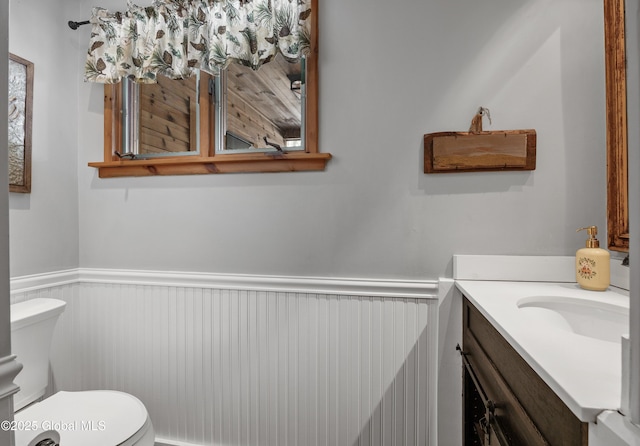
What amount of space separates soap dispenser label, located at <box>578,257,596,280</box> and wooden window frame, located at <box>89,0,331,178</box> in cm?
100

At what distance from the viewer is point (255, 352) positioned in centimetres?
156

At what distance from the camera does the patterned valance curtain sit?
1.45 m

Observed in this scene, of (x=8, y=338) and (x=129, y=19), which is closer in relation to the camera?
(x=8, y=338)

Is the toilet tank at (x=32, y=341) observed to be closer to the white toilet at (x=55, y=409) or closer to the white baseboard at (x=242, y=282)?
the white toilet at (x=55, y=409)

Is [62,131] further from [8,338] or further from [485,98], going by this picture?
[485,98]

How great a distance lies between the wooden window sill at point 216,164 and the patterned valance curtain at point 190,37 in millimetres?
387

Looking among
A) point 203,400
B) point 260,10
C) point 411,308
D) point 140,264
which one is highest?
point 260,10

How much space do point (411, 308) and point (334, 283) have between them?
0.34 m

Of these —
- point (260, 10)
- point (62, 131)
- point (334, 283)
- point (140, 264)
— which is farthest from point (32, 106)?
point (334, 283)

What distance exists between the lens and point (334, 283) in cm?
149

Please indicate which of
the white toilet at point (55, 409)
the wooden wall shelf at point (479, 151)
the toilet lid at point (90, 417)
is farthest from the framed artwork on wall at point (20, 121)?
the wooden wall shelf at point (479, 151)

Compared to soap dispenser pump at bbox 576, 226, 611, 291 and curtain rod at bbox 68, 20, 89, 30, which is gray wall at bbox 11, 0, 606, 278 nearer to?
curtain rod at bbox 68, 20, 89, 30

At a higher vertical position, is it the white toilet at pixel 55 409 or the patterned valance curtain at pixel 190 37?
the patterned valance curtain at pixel 190 37

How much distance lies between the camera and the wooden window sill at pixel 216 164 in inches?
59.6
